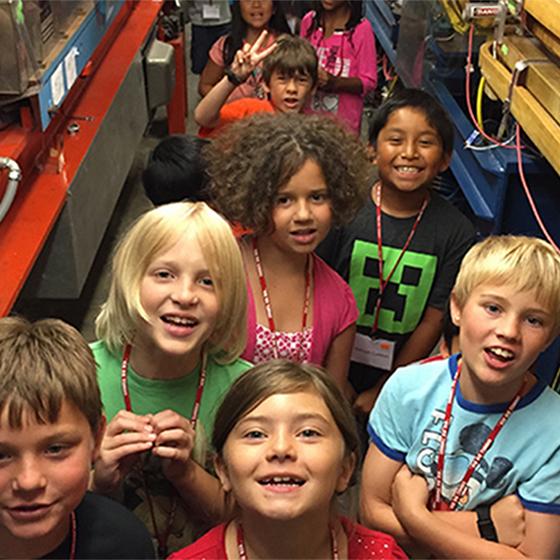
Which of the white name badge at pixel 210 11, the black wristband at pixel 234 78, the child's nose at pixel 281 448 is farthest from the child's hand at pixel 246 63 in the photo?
the white name badge at pixel 210 11

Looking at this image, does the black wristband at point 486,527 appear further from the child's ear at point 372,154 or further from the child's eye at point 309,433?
the child's ear at point 372,154

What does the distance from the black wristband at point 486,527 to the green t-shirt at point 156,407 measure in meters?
0.50

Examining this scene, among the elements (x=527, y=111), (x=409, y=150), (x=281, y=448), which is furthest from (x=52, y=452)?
(x=527, y=111)

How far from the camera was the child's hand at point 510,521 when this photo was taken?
54.9 inches

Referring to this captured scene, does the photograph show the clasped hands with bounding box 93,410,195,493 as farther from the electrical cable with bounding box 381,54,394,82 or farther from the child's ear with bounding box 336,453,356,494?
the electrical cable with bounding box 381,54,394,82

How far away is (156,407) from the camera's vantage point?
57.5 inches

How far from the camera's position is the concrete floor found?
3.31 m

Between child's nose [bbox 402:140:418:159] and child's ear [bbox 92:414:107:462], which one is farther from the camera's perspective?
child's nose [bbox 402:140:418:159]

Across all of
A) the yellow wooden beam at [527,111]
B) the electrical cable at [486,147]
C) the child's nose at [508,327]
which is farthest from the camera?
the electrical cable at [486,147]

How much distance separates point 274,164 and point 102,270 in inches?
82.3

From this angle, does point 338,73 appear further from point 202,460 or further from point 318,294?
point 202,460

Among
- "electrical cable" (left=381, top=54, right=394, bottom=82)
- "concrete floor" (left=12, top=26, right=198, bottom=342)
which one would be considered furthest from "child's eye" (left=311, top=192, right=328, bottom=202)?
"electrical cable" (left=381, top=54, right=394, bottom=82)

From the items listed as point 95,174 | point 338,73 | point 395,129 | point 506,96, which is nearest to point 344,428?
point 395,129

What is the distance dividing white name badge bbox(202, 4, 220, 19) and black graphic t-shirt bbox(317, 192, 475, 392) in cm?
304
